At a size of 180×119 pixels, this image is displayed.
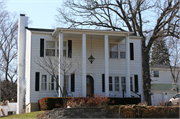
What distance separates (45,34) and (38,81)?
12.7 feet

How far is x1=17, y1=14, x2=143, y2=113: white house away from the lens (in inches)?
800

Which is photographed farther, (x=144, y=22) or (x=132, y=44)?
(x=144, y=22)

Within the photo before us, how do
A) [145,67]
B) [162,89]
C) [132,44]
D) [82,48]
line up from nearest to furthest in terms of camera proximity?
[82,48], [132,44], [145,67], [162,89]

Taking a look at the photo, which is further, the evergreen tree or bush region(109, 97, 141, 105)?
the evergreen tree

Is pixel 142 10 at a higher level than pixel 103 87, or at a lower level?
higher

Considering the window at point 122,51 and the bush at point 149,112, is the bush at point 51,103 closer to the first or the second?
the bush at point 149,112

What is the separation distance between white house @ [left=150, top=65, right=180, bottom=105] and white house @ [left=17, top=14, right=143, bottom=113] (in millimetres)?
11437

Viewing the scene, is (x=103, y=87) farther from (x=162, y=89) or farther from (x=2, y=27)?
(x=2, y=27)

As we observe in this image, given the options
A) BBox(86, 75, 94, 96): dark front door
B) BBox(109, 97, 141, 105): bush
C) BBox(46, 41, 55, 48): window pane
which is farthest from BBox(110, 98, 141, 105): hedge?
BBox(46, 41, 55, 48): window pane

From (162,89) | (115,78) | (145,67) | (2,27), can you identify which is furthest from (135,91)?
(2,27)

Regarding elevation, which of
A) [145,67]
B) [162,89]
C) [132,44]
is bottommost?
[162,89]

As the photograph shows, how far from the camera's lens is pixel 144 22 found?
2741 cm

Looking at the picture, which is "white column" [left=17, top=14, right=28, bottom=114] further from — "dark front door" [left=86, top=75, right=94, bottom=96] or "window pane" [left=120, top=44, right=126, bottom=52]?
"window pane" [left=120, top=44, right=126, bottom=52]

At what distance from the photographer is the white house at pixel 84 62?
66.6 ft
